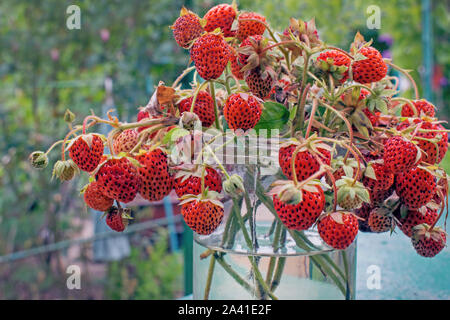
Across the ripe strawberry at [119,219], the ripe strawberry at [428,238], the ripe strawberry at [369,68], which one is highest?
the ripe strawberry at [369,68]

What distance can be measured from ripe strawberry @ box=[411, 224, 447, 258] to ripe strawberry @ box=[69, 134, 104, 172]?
380 millimetres

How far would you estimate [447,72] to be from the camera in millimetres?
2693

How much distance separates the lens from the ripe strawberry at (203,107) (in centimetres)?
57

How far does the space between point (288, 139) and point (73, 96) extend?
200 centimetres

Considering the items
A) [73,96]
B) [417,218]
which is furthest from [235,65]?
[73,96]

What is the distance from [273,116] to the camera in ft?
1.81

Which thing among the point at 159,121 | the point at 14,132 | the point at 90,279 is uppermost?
the point at 159,121

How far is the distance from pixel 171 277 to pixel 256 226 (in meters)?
1.75

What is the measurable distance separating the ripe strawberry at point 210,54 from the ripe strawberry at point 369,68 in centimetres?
15

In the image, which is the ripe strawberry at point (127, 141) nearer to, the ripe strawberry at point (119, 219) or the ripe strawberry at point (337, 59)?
the ripe strawberry at point (119, 219)

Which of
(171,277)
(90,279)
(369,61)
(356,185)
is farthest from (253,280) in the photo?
(90,279)

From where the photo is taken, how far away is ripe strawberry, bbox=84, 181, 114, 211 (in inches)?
22.0

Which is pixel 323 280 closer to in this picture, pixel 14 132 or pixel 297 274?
pixel 297 274

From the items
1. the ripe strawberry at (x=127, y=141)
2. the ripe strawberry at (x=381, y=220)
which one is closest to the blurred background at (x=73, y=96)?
the ripe strawberry at (x=127, y=141)
